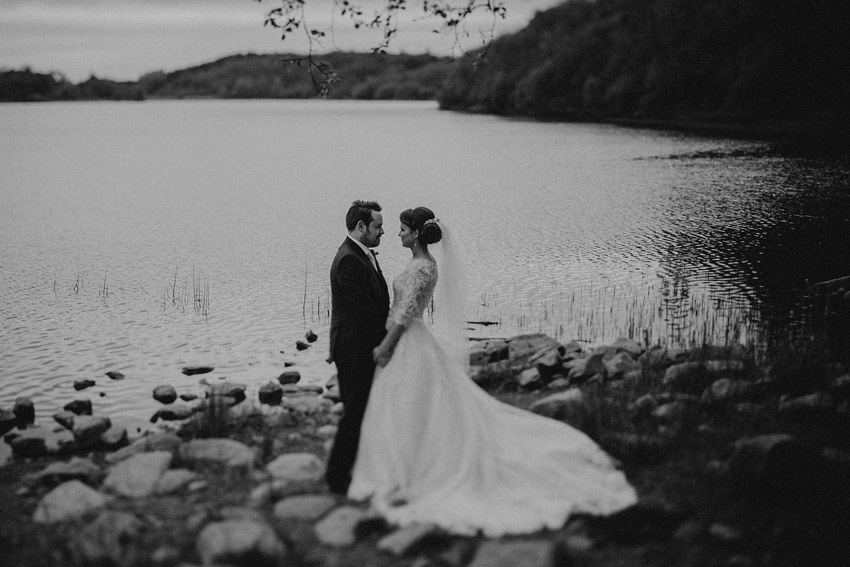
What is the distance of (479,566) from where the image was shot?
242 inches

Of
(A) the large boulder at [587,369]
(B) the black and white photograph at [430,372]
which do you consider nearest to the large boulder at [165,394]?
(B) the black and white photograph at [430,372]

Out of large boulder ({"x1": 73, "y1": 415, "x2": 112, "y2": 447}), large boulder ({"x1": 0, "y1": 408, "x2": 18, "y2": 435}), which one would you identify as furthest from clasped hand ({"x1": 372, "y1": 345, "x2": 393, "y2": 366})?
large boulder ({"x1": 0, "y1": 408, "x2": 18, "y2": 435})

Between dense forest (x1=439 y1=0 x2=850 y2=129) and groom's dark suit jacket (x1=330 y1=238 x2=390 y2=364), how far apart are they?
191 inches

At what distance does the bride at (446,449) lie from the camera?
7.38 meters

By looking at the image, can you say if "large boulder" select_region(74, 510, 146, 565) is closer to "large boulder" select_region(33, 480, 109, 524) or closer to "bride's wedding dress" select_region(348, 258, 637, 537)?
"large boulder" select_region(33, 480, 109, 524)

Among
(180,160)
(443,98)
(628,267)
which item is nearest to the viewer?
(628,267)

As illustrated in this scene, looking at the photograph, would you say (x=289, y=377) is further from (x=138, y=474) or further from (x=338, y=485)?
(x=338, y=485)

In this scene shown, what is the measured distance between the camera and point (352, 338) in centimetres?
828

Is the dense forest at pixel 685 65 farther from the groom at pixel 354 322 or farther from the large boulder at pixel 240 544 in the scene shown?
the large boulder at pixel 240 544

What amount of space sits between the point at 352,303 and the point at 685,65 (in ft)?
320

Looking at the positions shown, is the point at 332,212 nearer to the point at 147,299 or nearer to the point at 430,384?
the point at 147,299

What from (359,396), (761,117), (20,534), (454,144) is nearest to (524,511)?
(359,396)

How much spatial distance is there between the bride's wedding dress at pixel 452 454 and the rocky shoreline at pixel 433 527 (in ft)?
1.00

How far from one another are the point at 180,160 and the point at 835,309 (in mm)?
59819
